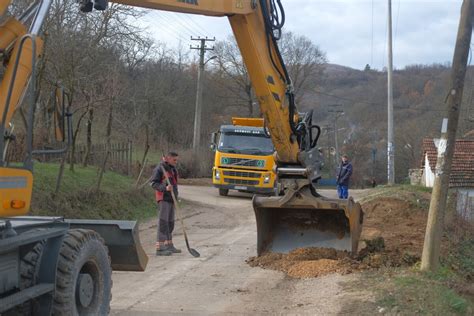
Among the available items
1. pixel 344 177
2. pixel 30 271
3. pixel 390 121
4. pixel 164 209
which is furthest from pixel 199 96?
pixel 30 271

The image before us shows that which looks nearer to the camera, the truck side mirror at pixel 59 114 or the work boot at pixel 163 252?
the truck side mirror at pixel 59 114

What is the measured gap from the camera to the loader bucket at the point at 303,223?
10.5 m

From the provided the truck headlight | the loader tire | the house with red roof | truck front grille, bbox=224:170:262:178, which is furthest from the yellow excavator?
the house with red roof

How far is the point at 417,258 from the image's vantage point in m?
10.2

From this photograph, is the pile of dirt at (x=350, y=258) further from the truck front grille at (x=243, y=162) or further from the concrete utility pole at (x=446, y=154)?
the truck front grille at (x=243, y=162)

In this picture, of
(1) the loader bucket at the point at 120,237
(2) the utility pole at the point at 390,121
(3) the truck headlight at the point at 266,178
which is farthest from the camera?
(2) the utility pole at the point at 390,121

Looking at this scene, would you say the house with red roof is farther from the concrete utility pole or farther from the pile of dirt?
the concrete utility pole

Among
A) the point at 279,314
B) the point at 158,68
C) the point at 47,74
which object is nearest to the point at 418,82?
the point at 158,68

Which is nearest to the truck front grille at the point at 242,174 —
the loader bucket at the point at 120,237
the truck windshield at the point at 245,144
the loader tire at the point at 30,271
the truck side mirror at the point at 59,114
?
the truck windshield at the point at 245,144

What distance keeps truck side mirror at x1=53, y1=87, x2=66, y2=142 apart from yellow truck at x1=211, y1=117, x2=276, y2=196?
→ 63.8 ft

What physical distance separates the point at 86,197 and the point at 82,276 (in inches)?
416

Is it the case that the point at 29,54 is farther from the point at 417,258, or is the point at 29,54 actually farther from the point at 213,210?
the point at 213,210

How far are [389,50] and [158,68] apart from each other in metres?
22.5

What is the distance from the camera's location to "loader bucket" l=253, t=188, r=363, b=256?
10.5 meters
